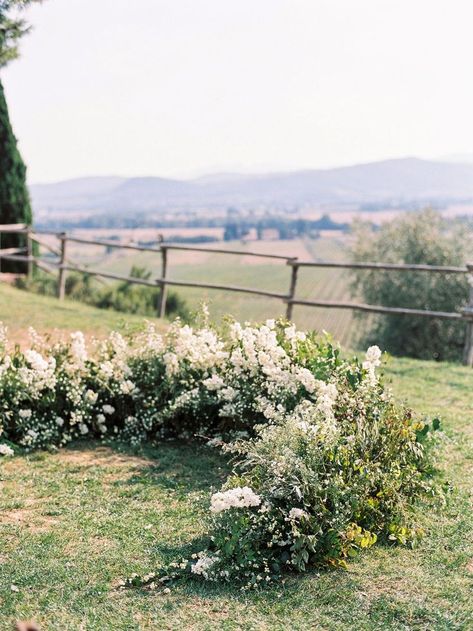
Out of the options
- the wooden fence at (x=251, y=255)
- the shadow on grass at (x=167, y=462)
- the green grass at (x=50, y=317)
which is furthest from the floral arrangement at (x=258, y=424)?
the wooden fence at (x=251, y=255)

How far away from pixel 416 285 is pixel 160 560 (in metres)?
19.1

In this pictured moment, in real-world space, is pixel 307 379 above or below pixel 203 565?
above

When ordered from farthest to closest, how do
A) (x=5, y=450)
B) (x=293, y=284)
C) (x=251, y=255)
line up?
(x=251, y=255)
(x=293, y=284)
(x=5, y=450)

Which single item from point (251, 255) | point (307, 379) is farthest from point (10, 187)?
point (307, 379)

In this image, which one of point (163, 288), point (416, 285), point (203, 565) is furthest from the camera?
point (416, 285)

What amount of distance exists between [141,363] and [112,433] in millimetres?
576

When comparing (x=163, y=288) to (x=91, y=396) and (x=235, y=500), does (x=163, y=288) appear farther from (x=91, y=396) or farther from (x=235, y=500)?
(x=235, y=500)

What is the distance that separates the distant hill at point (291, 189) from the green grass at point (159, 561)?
296 ft

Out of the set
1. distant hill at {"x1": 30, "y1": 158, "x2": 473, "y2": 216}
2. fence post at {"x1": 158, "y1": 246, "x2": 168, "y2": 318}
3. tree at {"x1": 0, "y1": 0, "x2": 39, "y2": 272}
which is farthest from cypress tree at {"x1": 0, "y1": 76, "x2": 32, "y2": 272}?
distant hill at {"x1": 30, "y1": 158, "x2": 473, "y2": 216}

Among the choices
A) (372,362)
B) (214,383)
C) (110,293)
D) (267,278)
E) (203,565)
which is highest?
(372,362)

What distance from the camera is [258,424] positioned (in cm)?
540

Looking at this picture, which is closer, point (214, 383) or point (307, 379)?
point (307, 379)

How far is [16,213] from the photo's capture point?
52.0 feet

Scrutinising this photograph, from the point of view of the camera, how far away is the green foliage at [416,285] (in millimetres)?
21906
